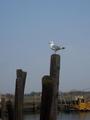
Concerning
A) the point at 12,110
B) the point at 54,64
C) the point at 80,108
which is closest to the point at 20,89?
the point at 12,110

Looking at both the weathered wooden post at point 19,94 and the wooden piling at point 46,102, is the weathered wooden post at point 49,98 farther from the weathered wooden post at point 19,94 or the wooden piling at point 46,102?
the weathered wooden post at point 19,94

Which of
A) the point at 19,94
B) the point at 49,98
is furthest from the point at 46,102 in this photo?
the point at 19,94

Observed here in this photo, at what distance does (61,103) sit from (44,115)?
58.5 metres

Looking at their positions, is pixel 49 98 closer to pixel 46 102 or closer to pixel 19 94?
pixel 46 102

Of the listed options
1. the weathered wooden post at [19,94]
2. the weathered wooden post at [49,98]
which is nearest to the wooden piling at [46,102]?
the weathered wooden post at [49,98]

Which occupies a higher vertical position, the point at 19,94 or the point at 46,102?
the point at 19,94

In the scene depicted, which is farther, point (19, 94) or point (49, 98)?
point (19, 94)

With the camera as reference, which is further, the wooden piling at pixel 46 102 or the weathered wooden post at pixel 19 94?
the weathered wooden post at pixel 19 94

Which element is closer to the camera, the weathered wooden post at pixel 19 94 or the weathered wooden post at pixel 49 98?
the weathered wooden post at pixel 49 98

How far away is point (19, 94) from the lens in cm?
1773

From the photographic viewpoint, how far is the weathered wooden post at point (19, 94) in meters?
17.7

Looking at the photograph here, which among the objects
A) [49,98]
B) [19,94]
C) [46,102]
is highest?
[19,94]

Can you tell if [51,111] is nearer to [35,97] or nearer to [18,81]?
[18,81]

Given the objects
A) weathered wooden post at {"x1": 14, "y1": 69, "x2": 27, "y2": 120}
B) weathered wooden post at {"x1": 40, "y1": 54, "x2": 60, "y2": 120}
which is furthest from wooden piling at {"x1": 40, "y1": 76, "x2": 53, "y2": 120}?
weathered wooden post at {"x1": 14, "y1": 69, "x2": 27, "y2": 120}
